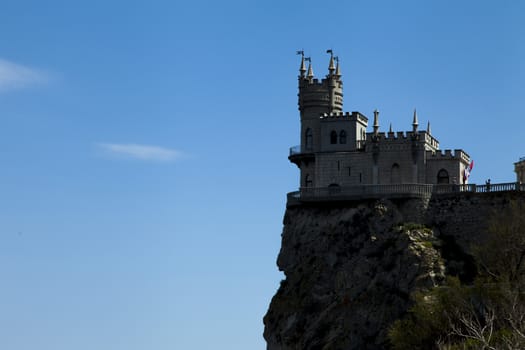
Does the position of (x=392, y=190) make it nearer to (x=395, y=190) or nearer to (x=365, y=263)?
(x=395, y=190)

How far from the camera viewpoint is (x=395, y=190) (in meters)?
119

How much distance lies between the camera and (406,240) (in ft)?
380

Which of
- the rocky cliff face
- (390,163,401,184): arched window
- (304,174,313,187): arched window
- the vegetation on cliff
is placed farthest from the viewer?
(304,174,313,187): arched window

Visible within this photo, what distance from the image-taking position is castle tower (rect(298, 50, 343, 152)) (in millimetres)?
127062

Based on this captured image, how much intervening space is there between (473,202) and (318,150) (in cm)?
1618

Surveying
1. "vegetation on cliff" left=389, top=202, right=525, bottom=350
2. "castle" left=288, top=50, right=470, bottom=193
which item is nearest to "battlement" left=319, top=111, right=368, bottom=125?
"castle" left=288, top=50, right=470, bottom=193

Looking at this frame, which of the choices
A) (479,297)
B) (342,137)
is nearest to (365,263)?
(342,137)

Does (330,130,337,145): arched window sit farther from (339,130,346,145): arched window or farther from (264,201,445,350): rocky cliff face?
(264,201,445,350): rocky cliff face

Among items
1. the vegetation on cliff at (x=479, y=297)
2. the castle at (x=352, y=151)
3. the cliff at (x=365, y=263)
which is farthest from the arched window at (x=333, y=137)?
the vegetation on cliff at (x=479, y=297)

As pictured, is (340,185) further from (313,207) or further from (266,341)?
(266,341)

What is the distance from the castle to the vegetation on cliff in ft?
33.3

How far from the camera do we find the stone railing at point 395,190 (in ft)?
385

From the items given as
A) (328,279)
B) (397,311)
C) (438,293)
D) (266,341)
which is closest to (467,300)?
(438,293)

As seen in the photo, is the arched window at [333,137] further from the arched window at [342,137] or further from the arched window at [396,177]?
the arched window at [396,177]
